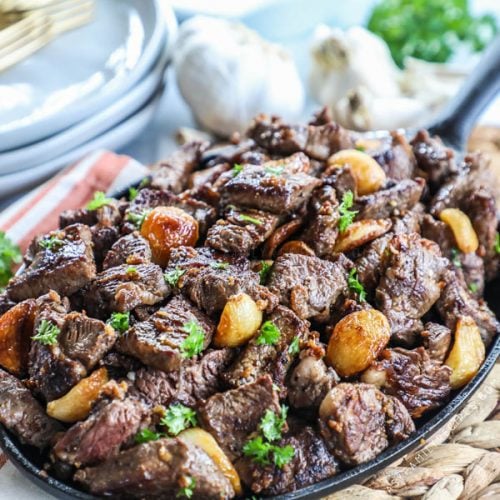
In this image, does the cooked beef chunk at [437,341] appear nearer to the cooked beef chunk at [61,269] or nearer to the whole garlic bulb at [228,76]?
the cooked beef chunk at [61,269]

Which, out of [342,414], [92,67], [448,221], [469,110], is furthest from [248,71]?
[342,414]

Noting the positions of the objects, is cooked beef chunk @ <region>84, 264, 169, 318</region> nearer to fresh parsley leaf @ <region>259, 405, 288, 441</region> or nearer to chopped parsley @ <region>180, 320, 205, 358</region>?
chopped parsley @ <region>180, 320, 205, 358</region>

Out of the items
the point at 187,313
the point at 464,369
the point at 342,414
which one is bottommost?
the point at 464,369

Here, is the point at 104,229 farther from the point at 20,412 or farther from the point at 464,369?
the point at 464,369

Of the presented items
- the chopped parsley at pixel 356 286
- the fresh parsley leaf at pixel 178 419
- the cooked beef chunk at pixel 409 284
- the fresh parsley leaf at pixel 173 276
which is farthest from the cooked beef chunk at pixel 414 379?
the fresh parsley leaf at pixel 173 276

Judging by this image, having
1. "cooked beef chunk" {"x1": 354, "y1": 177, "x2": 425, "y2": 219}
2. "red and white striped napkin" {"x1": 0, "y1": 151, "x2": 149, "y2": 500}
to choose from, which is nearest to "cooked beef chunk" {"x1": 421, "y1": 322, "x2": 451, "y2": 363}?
"cooked beef chunk" {"x1": 354, "y1": 177, "x2": 425, "y2": 219}
